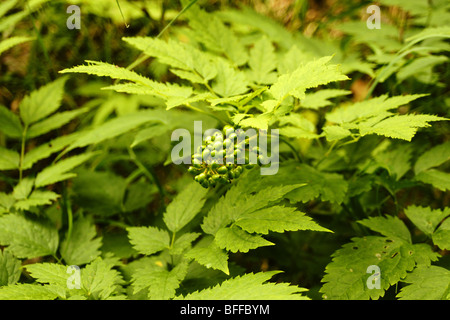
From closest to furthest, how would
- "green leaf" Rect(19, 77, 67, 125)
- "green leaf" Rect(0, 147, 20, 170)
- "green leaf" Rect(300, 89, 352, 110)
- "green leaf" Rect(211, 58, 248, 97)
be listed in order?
"green leaf" Rect(211, 58, 248, 97), "green leaf" Rect(300, 89, 352, 110), "green leaf" Rect(0, 147, 20, 170), "green leaf" Rect(19, 77, 67, 125)

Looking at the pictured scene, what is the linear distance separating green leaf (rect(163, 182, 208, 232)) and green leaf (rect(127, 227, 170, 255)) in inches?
1.6

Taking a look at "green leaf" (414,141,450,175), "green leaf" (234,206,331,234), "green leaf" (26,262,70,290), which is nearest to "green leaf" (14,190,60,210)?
"green leaf" (26,262,70,290)

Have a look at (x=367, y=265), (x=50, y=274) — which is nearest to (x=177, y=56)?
(x=50, y=274)

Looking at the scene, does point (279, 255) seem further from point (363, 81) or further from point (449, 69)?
point (363, 81)

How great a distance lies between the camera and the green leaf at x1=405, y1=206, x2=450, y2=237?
3.40 ft

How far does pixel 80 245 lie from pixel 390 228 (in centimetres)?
100

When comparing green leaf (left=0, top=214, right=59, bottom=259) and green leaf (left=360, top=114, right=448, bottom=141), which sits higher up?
green leaf (left=360, top=114, right=448, bottom=141)

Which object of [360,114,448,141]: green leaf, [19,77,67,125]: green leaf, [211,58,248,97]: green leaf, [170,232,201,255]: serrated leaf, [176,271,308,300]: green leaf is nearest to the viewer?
[176,271,308,300]: green leaf

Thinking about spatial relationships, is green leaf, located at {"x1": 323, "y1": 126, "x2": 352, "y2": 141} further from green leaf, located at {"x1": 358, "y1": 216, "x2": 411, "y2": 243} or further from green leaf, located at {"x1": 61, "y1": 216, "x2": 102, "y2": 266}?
green leaf, located at {"x1": 61, "y1": 216, "x2": 102, "y2": 266}

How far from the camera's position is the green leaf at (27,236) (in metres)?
1.10

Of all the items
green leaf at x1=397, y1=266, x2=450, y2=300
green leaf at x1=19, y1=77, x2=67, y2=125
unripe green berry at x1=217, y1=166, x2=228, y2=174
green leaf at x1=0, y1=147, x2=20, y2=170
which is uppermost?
green leaf at x1=19, y1=77, x2=67, y2=125

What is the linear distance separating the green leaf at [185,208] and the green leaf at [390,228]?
498 millimetres

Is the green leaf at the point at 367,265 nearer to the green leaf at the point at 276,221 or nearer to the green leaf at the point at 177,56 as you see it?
the green leaf at the point at 276,221

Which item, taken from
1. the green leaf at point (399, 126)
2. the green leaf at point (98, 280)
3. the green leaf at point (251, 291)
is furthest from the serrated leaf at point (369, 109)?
the green leaf at point (98, 280)
